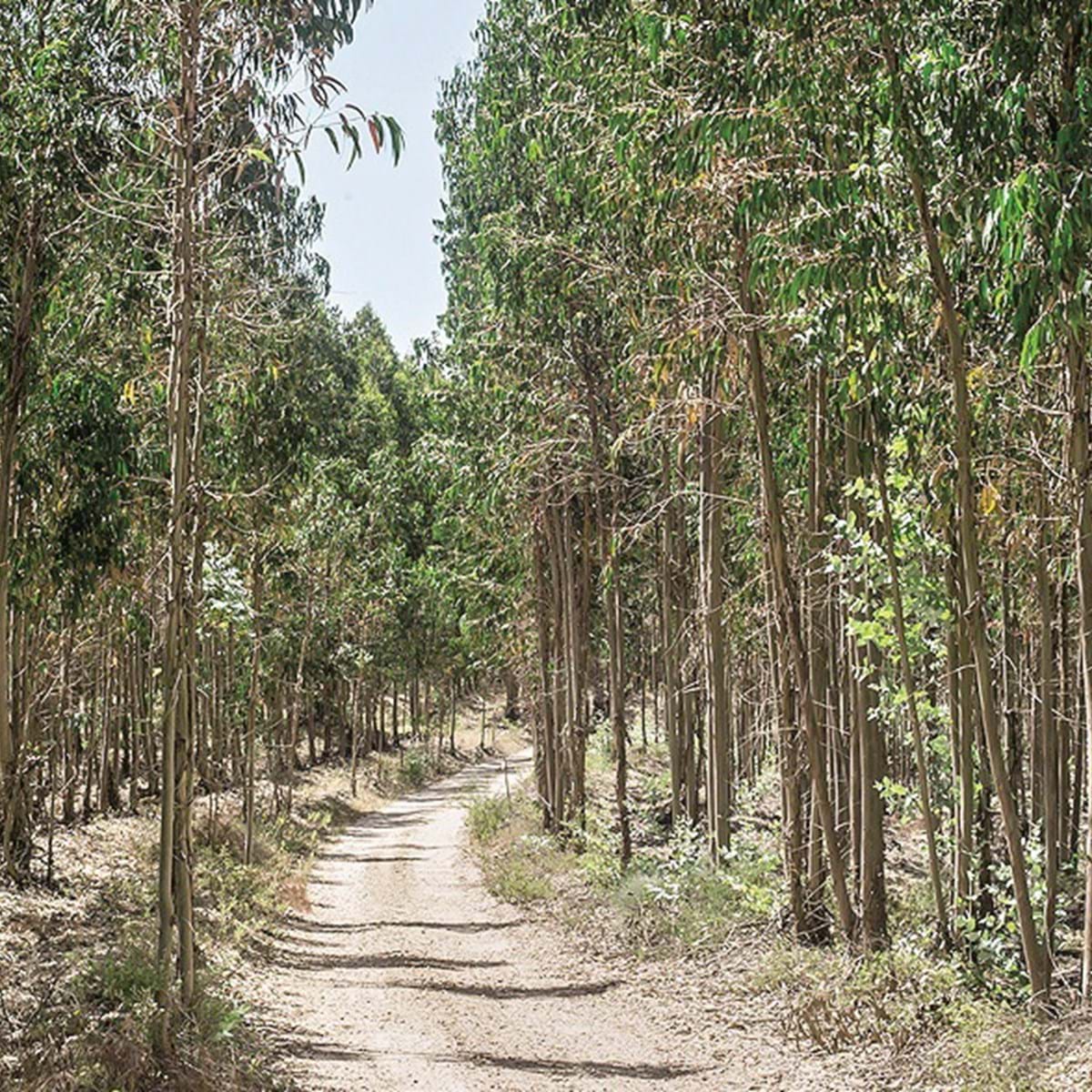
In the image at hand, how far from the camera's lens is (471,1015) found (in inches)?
433

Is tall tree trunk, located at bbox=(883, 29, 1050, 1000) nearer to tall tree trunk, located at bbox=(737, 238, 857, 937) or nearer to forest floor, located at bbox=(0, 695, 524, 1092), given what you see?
tall tree trunk, located at bbox=(737, 238, 857, 937)

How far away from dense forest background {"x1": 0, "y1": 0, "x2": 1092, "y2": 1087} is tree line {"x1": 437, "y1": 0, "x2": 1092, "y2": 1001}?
46mm

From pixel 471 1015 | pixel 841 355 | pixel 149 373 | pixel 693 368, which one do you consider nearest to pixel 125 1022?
pixel 471 1015

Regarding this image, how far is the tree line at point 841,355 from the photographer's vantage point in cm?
696

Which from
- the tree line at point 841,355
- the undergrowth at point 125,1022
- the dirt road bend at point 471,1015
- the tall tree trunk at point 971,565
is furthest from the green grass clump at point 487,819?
the tall tree trunk at point 971,565

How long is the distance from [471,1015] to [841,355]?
20.5 ft

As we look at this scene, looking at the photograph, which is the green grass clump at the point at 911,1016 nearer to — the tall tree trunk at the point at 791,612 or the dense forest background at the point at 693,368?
the dense forest background at the point at 693,368

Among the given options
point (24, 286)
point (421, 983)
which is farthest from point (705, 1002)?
point (24, 286)

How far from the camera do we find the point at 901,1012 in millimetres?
8938

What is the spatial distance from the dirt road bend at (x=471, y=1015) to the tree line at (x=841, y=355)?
1773 millimetres

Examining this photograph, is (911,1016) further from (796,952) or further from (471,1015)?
(471,1015)

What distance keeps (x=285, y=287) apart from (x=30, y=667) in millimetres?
6366

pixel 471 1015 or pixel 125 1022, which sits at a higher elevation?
pixel 125 1022

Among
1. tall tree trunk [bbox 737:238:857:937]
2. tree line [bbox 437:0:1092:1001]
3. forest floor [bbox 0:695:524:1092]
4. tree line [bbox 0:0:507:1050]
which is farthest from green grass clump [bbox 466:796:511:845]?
tall tree trunk [bbox 737:238:857:937]
